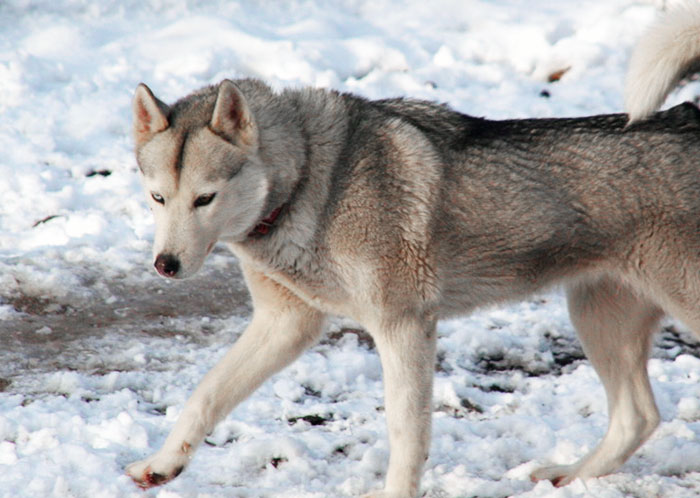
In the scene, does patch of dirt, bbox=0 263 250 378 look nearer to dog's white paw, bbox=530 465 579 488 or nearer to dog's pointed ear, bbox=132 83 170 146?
dog's pointed ear, bbox=132 83 170 146

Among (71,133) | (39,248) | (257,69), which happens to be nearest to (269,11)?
(257,69)

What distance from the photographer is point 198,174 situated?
12.3 feet

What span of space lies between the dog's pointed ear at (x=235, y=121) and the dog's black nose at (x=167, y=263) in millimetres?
508

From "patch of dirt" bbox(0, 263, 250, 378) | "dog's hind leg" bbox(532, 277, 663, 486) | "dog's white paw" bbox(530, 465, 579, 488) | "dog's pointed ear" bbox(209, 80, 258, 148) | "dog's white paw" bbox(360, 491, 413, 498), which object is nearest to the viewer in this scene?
"dog's pointed ear" bbox(209, 80, 258, 148)

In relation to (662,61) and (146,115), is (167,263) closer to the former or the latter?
(146,115)

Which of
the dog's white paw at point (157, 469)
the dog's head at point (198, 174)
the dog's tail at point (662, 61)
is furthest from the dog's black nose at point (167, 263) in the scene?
the dog's tail at point (662, 61)

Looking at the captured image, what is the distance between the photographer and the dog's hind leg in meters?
4.36

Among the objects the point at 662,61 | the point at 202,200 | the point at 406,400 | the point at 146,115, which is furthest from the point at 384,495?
the point at 662,61

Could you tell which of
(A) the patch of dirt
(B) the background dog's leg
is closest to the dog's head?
(B) the background dog's leg

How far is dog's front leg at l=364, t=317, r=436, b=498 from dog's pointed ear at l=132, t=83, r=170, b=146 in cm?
115

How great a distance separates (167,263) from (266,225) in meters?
0.47

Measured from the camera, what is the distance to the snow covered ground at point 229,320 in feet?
14.0

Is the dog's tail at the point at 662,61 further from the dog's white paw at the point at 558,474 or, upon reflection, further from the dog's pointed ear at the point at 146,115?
the dog's pointed ear at the point at 146,115

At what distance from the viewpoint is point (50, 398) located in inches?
189
